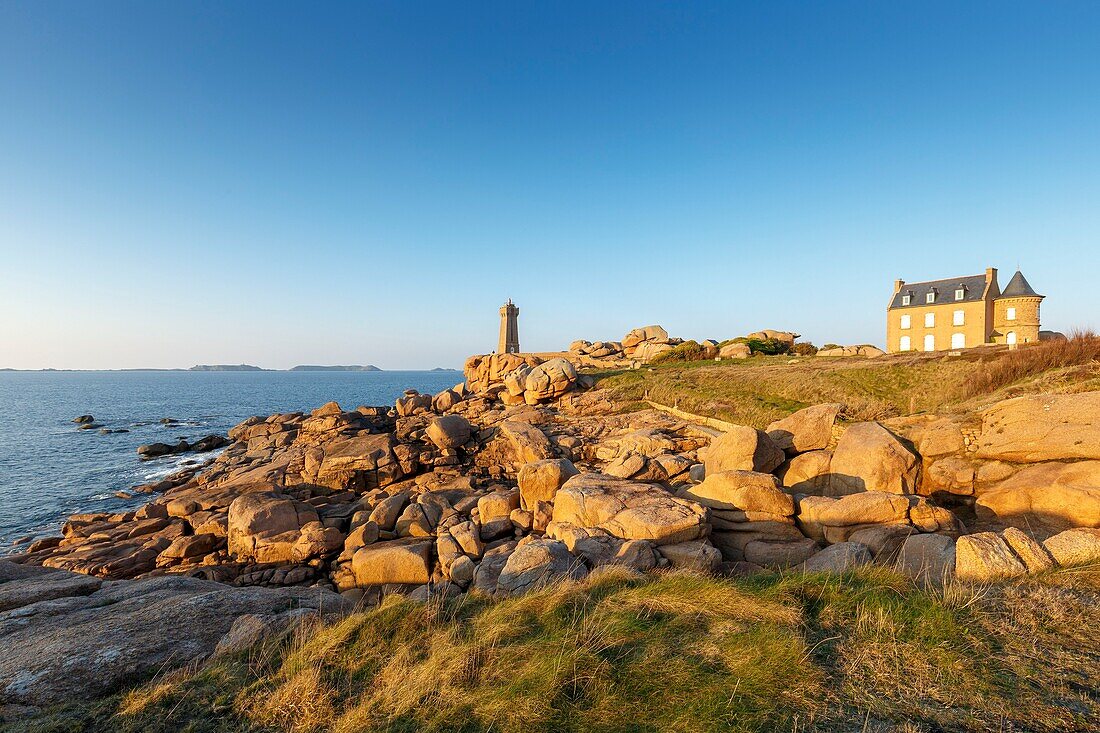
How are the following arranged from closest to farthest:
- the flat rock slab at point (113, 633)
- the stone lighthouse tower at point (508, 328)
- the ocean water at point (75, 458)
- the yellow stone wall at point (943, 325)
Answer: the flat rock slab at point (113, 633) < the ocean water at point (75, 458) < the yellow stone wall at point (943, 325) < the stone lighthouse tower at point (508, 328)

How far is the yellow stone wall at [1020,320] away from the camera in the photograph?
121 feet

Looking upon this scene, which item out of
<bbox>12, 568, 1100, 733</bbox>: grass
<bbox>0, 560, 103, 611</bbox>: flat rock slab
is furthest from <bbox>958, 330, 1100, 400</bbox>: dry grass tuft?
<bbox>0, 560, 103, 611</bbox>: flat rock slab

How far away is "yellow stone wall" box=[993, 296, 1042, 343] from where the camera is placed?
121ft

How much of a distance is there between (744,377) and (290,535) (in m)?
25.7

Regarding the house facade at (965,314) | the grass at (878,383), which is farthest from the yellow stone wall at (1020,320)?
the grass at (878,383)

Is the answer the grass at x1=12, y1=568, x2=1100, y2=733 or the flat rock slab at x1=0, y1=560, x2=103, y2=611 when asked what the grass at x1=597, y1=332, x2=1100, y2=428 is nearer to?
the grass at x1=12, y1=568, x2=1100, y2=733

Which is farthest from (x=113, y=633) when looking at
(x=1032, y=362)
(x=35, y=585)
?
(x=1032, y=362)

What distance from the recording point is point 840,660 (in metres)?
4.60

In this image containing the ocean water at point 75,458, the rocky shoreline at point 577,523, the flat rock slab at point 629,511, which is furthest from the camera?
the ocean water at point 75,458

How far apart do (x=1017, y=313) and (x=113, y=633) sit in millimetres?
55064

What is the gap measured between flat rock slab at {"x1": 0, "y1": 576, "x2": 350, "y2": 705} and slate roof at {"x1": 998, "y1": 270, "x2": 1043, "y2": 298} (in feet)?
174

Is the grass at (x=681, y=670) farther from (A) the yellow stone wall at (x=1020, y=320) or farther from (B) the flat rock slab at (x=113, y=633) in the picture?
(A) the yellow stone wall at (x=1020, y=320)

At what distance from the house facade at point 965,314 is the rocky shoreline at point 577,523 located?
1240 inches

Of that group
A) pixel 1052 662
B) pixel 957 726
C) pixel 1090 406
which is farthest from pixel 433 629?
pixel 1090 406
